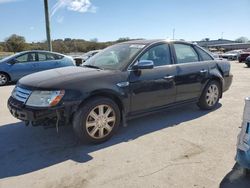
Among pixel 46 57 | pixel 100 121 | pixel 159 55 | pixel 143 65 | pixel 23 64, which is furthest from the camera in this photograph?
→ pixel 46 57

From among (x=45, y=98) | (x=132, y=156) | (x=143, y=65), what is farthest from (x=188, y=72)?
(x=45, y=98)

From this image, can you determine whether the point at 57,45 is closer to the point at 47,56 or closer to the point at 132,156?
the point at 47,56

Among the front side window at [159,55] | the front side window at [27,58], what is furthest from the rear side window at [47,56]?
the front side window at [159,55]

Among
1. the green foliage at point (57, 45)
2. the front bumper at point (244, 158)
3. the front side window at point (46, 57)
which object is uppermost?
the green foliage at point (57, 45)

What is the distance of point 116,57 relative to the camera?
4828mm

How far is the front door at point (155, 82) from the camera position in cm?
448

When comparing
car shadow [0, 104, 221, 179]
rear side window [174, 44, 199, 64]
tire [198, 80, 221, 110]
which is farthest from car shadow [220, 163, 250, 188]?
tire [198, 80, 221, 110]

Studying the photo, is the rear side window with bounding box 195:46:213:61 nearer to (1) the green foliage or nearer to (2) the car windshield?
(2) the car windshield

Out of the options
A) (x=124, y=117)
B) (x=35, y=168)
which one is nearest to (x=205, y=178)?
(x=124, y=117)

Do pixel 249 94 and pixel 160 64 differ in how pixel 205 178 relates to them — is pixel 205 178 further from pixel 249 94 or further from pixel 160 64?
pixel 249 94

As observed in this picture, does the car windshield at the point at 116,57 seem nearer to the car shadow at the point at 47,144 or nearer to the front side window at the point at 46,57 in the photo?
the car shadow at the point at 47,144

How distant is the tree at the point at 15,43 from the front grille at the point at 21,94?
1402 inches

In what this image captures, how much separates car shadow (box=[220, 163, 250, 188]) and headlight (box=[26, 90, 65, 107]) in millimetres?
2349

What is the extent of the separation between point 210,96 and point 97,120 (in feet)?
9.91
